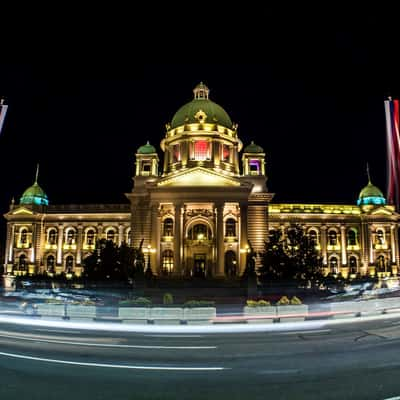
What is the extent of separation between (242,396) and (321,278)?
39.2m

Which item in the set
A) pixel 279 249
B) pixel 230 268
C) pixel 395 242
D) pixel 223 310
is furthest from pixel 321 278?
pixel 395 242

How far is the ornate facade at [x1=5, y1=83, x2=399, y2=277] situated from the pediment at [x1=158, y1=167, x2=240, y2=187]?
138mm

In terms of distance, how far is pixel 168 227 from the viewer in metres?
58.3

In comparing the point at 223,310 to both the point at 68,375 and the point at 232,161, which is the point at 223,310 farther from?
the point at 232,161

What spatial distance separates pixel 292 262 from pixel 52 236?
4384 cm

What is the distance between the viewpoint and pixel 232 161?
2628 inches

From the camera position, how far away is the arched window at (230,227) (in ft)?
192

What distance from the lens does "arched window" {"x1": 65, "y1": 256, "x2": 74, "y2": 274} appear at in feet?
225

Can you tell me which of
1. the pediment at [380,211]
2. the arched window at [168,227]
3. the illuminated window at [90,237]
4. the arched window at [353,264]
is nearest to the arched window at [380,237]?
the pediment at [380,211]

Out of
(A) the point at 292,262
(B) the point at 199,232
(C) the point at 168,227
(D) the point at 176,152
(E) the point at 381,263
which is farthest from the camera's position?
(E) the point at 381,263

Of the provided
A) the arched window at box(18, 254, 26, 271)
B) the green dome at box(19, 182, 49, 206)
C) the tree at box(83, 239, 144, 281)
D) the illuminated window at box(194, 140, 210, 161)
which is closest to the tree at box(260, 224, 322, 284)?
the tree at box(83, 239, 144, 281)

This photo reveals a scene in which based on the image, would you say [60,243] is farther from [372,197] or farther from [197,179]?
[372,197]

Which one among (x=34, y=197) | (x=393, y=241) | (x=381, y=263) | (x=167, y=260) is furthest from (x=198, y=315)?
(x=34, y=197)

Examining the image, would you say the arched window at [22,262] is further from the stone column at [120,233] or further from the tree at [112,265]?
the tree at [112,265]
